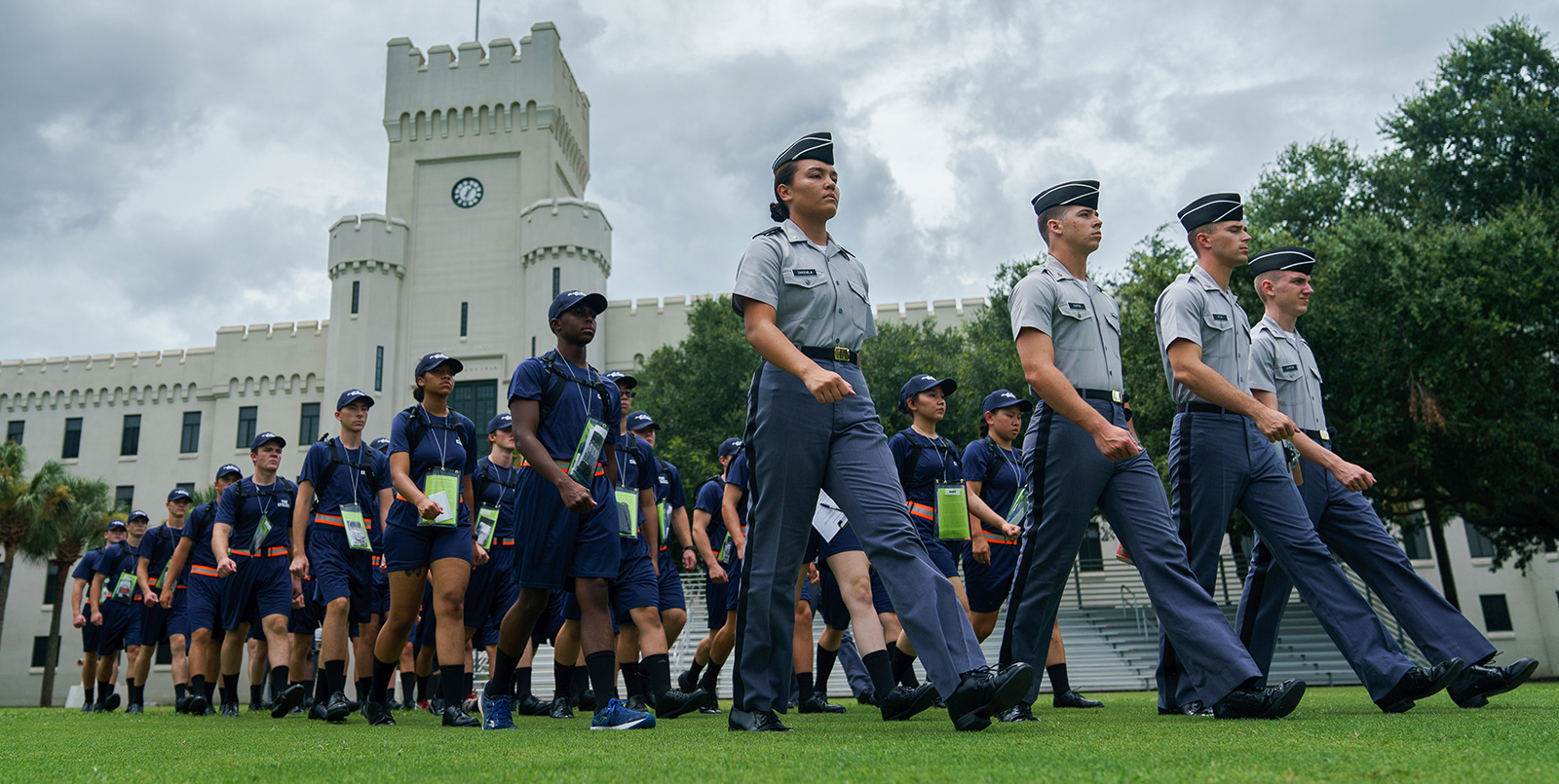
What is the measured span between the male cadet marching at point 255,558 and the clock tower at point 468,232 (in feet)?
98.6

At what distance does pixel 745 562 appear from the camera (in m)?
4.20

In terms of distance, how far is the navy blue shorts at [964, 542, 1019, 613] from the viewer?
734cm

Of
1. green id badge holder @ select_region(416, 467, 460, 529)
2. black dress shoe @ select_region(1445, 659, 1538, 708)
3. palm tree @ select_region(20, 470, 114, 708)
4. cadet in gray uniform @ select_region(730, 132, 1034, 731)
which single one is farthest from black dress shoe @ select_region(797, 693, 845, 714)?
palm tree @ select_region(20, 470, 114, 708)

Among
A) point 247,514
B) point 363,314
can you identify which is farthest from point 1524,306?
point 363,314

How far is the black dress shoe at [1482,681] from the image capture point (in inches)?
186

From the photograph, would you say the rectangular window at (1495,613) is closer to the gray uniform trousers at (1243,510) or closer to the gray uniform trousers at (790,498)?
the gray uniform trousers at (1243,510)

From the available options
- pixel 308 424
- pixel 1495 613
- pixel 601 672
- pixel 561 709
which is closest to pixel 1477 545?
pixel 1495 613

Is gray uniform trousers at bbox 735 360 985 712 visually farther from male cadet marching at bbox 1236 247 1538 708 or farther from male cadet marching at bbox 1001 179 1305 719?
male cadet marching at bbox 1236 247 1538 708

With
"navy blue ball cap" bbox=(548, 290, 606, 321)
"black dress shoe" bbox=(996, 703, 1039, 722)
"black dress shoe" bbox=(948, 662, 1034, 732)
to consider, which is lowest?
"black dress shoe" bbox=(996, 703, 1039, 722)

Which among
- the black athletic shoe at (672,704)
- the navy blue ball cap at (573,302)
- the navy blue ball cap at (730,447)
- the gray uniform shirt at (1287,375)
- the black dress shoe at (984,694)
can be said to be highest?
the navy blue ball cap at (573,302)

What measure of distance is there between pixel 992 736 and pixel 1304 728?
110 centimetres

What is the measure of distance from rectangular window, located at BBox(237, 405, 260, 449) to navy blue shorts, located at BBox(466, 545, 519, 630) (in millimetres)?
36907

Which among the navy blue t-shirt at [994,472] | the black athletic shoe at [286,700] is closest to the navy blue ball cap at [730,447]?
the navy blue t-shirt at [994,472]

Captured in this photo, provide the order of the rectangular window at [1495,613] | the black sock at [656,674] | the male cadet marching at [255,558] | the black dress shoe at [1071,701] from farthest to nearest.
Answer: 1. the rectangular window at [1495,613]
2. the male cadet marching at [255,558]
3. the black dress shoe at [1071,701]
4. the black sock at [656,674]
